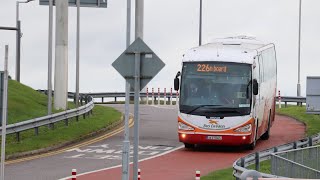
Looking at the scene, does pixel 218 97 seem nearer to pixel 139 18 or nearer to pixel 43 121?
pixel 43 121

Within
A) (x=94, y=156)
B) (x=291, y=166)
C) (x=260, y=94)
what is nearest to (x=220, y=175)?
(x=291, y=166)

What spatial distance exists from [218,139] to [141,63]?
38.9 ft

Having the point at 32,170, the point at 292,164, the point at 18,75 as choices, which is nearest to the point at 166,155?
the point at 32,170

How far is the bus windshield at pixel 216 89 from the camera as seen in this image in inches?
1187

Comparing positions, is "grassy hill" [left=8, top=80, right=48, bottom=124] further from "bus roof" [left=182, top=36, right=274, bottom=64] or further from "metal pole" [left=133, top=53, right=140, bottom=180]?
"metal pole" [left=133, top=53, right=140, bottom=180]

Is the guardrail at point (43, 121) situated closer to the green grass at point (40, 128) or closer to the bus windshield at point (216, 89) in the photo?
the green grass at point (40, 128)

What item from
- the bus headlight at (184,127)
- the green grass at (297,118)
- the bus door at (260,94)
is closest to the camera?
the green grass at (297,118)

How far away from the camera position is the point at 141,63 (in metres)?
18.7

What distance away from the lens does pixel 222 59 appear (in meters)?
30.4

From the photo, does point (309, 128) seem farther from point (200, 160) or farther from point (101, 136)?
point (200, 160)

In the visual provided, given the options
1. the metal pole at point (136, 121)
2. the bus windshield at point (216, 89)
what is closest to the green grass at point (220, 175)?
the metal pole at point (136, 121)

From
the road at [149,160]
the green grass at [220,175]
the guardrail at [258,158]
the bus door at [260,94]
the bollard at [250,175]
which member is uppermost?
the bus door at [260,94]

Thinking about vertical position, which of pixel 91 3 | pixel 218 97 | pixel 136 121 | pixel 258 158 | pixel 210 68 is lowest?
pixel 258 158

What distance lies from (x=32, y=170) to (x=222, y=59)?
26.2 ft
